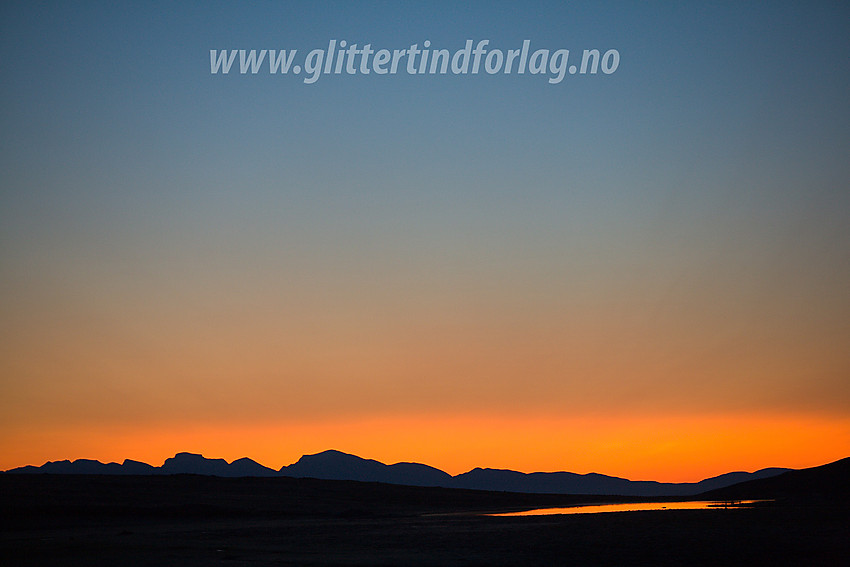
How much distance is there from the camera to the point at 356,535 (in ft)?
102

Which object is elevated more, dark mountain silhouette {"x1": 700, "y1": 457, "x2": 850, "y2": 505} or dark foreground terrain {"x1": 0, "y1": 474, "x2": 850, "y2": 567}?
dark mountain silhouette {"x1": 700, "y1": 457, "x2": 850, "y2": 505}

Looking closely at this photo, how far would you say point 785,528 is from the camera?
2912 cm

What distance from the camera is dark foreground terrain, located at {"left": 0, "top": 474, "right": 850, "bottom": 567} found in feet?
74.4

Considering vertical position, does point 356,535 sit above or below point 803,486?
below

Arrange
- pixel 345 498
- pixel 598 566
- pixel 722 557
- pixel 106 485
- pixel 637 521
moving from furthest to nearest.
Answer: pixel 345 498
pixel 106 485
pixel 637 521
pixel 722 557
pixel 598 566

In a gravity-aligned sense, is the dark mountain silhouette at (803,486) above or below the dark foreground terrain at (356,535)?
above

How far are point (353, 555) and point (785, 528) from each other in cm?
1587

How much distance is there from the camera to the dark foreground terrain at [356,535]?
74.4ft

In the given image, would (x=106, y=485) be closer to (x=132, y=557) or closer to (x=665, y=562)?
(x=132, y=557)

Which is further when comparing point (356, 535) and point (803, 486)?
point (803, 486)

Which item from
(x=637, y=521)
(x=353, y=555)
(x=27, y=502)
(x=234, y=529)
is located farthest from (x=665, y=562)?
(x=27, y=502)

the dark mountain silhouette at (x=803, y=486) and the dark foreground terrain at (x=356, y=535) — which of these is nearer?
the dark foreground terrain at (x=356, y=535)

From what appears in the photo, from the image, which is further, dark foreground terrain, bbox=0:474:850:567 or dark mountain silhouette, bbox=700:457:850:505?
dark mountain silhouette, bbox=700:457:850:505

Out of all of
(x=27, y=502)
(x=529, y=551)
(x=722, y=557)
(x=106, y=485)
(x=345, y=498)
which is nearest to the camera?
(x=722, y=557)
